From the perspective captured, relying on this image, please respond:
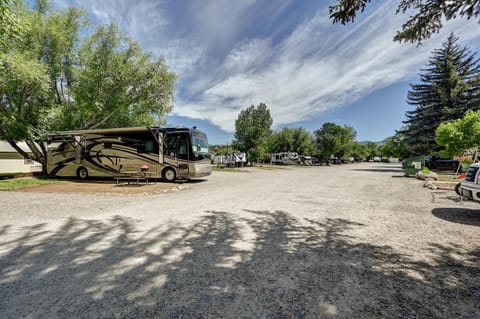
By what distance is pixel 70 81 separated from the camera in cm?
1369

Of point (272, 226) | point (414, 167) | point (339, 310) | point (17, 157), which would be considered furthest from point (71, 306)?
point (17, 157)

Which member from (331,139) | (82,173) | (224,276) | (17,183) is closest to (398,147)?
(331,139)

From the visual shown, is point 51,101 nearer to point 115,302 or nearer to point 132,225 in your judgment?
point 132,225

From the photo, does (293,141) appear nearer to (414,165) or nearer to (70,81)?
(414,165)

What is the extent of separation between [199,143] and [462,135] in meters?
16.9

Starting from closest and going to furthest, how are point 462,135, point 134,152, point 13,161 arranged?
1. point 134,152
2. point 462,135
3. point 13,161

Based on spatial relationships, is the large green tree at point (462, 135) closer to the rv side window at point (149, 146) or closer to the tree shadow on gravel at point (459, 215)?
the tree shadow on gravel at point (459, 215)

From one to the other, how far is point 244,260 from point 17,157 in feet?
89.3

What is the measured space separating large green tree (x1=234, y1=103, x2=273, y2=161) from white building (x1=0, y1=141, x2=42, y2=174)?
24861mm

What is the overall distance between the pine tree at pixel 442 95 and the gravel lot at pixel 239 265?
67.9 ft

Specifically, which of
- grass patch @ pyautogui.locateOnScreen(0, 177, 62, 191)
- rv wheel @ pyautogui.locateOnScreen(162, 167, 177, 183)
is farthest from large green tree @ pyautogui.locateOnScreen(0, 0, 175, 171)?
rv wheel @ pyautogui.locateOnScreen(162, 167, 177, 183)

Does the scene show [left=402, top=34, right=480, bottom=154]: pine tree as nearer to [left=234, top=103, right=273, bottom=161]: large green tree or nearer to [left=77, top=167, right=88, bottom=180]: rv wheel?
[left=234, top=103, right=273, bottom=161]: large green tree

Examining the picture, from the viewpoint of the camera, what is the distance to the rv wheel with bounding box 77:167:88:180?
472 inches

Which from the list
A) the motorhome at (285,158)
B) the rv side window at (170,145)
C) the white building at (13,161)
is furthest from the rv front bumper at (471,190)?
the motorhome at (285,158)
